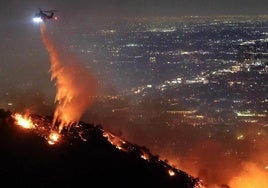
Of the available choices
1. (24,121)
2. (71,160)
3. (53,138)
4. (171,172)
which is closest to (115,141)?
(53,138)

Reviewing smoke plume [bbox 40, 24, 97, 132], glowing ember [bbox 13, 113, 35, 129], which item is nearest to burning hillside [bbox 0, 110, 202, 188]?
glowing ember [bbox 13, 113, 35, 129]

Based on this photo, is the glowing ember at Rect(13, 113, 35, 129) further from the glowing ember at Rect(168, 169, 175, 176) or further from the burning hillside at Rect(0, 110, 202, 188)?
the glowing ember at Rect(168, 169, 175, 176)

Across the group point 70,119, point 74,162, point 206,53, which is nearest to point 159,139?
point 70,119

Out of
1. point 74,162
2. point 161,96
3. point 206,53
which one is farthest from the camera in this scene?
point 206,53

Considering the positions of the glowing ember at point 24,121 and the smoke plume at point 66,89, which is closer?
the glowing ember at point 24,121

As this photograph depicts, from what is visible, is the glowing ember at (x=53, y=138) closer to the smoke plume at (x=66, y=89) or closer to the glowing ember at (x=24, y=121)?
the glowing ember at (x=24, y=121)

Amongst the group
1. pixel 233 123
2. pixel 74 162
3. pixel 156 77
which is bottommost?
pixel 74 162

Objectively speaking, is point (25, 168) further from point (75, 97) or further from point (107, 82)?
point (107, 82)

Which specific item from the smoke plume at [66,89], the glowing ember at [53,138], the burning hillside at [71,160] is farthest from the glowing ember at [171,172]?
the smoke plume at [66,89]
